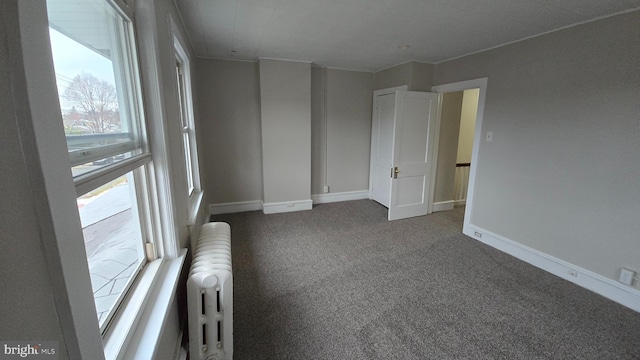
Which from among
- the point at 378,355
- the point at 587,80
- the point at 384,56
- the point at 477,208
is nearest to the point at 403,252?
the point at 477,208

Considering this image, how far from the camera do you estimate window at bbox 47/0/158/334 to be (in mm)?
748

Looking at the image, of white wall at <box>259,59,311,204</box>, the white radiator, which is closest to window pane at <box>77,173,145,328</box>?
the white radiator

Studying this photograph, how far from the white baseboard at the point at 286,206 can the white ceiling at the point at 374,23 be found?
2287mm

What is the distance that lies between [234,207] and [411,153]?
299 cm

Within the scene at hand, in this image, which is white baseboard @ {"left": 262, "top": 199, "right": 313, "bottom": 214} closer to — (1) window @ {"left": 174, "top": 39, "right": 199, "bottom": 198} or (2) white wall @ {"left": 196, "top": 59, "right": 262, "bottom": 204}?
(2) white wall @ {"left": 196, "top": 59, "right": 262, "bottom": 204}

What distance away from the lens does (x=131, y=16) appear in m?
1.17

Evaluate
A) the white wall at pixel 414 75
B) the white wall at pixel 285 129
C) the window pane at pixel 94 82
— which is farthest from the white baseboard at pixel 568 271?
the window pane at pixel 94 82

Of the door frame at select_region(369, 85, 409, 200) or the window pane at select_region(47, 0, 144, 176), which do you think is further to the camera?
the door frame at select_region(369, 85, 409, 200)

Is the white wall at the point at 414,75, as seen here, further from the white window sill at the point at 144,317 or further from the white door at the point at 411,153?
the white window sill at the point at 144,317

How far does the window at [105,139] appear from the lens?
75 cm

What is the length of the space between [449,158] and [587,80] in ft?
6.62

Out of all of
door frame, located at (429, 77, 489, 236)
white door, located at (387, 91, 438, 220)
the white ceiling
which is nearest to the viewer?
the white ceiling

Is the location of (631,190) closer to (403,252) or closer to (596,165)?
(596,165)

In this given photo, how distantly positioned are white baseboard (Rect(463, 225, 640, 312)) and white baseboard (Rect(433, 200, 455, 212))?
1.02m
